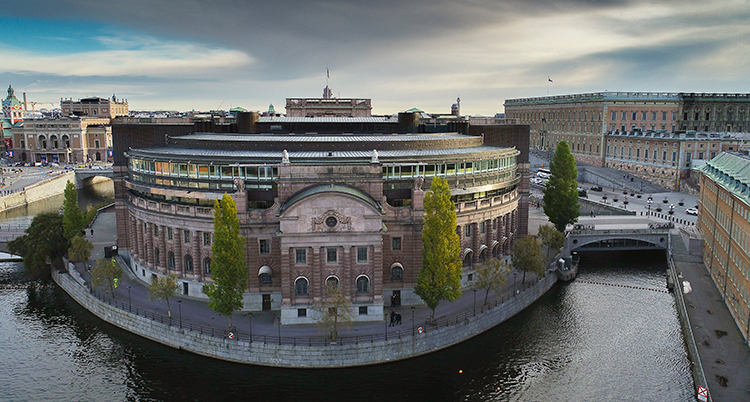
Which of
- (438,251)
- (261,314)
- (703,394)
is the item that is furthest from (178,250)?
(703,394)

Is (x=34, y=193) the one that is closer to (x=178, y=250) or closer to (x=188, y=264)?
(x=178, y=250)

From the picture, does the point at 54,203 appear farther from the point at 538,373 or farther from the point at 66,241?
the point at 538,373

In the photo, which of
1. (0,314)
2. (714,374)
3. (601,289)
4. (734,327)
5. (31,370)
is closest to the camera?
(714,374)

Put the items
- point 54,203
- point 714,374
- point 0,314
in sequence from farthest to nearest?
point 54,203, point 0,314, point 714,374

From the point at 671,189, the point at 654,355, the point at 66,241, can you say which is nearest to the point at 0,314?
the point at 66,241

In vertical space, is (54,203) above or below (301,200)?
below

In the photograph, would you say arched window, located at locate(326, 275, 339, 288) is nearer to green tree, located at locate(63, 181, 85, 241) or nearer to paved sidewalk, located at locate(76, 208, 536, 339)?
paved sidewalk, located at locate(76, 208, 536, 339)

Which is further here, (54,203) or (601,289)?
(54,203)

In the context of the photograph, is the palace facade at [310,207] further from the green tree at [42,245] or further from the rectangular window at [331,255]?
the green tree at [42,245]

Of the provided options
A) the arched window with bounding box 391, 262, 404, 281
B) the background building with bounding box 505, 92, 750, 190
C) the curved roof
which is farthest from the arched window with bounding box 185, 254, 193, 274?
the background building with bounding box 505, 92, 750, 190
